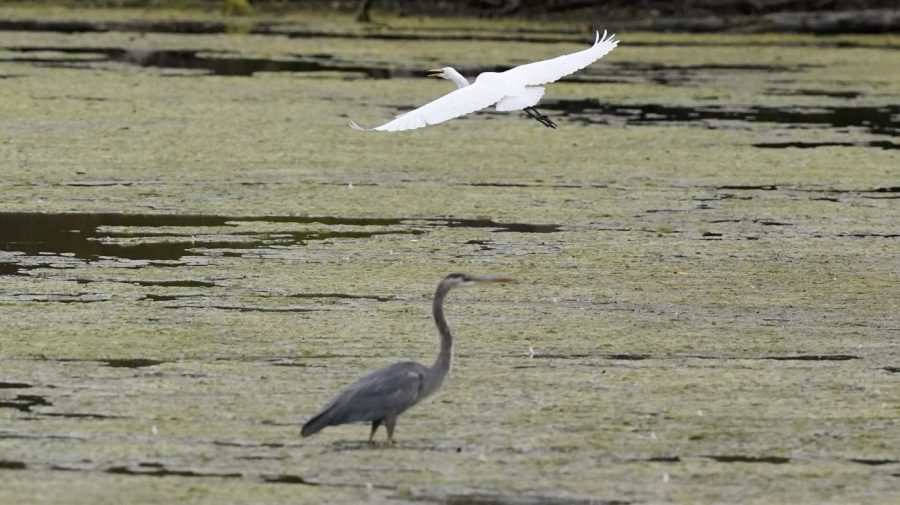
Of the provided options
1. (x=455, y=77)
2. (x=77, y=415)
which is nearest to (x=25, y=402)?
(x=77, y=415)

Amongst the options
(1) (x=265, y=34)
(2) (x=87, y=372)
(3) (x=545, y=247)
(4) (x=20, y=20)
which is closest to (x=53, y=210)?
(3) (x=545, y=247)

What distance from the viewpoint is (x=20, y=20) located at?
98.1 ft

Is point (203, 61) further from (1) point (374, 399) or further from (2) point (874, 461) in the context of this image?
(2) point (874, 461)

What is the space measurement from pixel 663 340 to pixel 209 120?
29.9ft

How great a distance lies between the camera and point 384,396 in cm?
620

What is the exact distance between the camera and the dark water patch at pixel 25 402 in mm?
6766

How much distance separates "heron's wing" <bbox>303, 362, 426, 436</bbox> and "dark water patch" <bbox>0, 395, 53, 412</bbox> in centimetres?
124

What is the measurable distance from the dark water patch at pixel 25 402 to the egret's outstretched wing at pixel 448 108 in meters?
1.97

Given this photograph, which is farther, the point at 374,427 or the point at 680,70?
the point at 680,70

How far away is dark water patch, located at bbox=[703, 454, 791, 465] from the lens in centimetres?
628

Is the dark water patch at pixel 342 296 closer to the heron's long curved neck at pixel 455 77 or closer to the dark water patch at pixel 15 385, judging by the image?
the heron's long curved neck at pixel 455 77

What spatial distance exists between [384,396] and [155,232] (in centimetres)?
517

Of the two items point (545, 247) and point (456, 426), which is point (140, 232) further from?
point (456, 426)

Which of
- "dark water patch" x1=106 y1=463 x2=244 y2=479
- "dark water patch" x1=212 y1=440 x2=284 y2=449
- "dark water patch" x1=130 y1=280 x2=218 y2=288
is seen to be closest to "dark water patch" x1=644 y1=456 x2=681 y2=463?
"dark water patch" x1=212 y1=440 x2=284 y2=449
